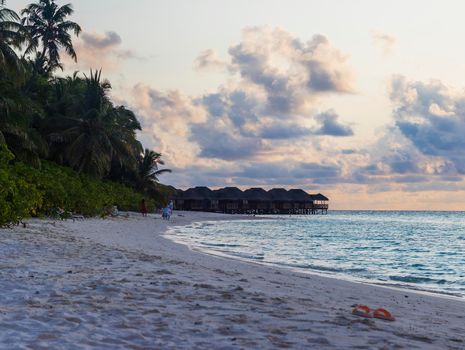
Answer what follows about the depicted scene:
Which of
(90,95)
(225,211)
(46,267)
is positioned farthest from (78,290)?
(225,211)

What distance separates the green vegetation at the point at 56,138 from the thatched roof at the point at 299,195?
45.4 meters

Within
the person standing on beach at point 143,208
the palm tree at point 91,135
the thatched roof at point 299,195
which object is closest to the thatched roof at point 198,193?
the thatched roof at point 299,195

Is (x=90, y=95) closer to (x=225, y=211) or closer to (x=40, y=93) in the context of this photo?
(x=40, y=93)

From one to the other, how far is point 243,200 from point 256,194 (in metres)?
2.61

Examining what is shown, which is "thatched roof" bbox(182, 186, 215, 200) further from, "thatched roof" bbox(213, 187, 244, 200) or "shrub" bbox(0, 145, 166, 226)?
"shrub" bbox(0, 145, 166, 226)

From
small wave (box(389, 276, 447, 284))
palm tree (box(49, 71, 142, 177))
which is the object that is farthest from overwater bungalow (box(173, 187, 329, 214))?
small wave (box(389, 276, 447, 284))

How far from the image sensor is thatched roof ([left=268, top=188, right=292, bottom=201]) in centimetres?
9775

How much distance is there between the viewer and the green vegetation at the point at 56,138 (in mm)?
22609

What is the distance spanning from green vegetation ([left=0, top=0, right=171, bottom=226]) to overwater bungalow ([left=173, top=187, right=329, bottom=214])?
33.9 meters

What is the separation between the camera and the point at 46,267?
26.9ft

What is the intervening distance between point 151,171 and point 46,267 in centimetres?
4785

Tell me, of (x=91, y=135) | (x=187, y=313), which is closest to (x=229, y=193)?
(x=91, y=135)

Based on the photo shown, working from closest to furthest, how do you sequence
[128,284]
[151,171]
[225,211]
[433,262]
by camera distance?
1. [128,284]
2. [433,262]
3. [151,171]
4. [225,211]

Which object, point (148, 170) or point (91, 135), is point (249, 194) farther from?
point (91, 135)
